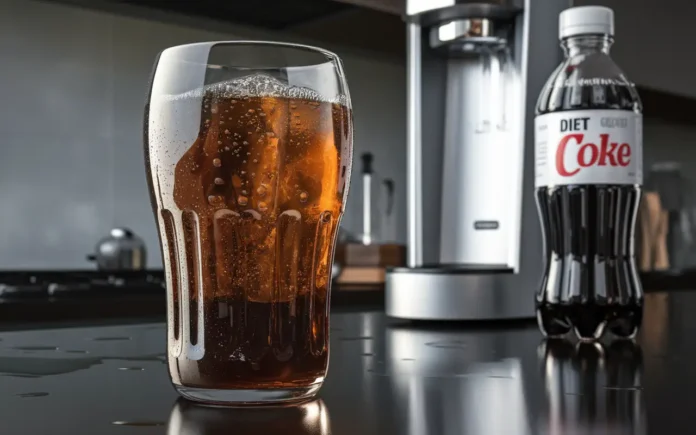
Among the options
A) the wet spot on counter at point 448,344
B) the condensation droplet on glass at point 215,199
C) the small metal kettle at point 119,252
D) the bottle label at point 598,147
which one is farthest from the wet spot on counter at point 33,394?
the small metal kettle at point 119,252

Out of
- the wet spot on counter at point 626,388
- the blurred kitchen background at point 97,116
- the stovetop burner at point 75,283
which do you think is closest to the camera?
the wet spot on counter at point 626,388

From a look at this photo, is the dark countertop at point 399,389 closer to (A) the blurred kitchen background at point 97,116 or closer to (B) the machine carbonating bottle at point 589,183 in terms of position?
(B) the machine carbonating bottle at point 589,183

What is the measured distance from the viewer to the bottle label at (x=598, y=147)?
811 millimetres

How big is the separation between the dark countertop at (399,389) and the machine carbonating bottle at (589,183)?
0.05 metres

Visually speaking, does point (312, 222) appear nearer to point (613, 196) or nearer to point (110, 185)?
point (613, 196)

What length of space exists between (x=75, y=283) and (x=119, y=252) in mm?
324

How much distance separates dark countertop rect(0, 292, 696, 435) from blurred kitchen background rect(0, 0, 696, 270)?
2.17 metres

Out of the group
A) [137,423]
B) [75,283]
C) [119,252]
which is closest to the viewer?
[137,423]

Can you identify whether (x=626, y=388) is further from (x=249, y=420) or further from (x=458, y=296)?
(x=458, y=296)

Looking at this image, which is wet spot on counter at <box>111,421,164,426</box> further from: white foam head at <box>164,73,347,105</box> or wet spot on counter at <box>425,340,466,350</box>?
wet spot on counter at <box>425,340,466,350</box>

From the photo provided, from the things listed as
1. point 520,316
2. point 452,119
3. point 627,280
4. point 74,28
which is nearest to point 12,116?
point 74,28

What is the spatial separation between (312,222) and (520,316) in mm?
599

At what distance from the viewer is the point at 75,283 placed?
249 centimetres

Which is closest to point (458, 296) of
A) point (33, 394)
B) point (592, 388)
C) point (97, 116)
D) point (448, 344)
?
point (448, 344)
